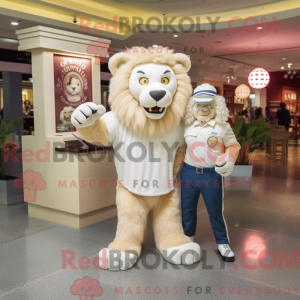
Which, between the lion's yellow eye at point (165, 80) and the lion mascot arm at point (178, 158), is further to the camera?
the lion mascot arm at point (178, 158)

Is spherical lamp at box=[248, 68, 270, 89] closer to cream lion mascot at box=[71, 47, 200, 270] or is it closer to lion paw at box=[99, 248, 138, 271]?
cream lion mascot at box=[71, 47, 200, 270]

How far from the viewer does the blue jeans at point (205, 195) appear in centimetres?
249

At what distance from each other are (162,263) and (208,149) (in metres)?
0.90

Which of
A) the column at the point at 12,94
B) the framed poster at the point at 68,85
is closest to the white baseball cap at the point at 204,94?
the framed poster at the point at 68,85

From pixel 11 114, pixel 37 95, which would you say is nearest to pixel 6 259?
pixel 37 95

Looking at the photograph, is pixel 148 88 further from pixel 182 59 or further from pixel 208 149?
A: pixel 208 149

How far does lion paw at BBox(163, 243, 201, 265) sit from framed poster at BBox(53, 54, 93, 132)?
185 centimetres

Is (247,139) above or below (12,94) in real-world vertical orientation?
below

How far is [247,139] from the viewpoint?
211 inches

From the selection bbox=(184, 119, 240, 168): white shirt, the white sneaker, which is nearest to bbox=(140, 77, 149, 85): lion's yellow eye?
bbox=(184, 119, 240, 168): white shirt

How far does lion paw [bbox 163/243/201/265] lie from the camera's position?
244 cm

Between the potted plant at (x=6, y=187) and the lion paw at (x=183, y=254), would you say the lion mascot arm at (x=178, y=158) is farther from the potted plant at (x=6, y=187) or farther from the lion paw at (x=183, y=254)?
the potted plant at (x=6, y=187)

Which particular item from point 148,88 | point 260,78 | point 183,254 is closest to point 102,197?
point 183,254

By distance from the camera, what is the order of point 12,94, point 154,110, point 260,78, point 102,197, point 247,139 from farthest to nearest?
point 12,94
point 260,78
point 247,139
point 102,197
point 154,110
